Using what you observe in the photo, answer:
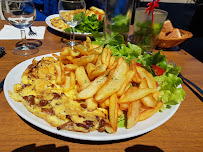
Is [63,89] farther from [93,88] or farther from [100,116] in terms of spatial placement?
[100,116]

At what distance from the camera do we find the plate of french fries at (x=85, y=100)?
103 centimetres

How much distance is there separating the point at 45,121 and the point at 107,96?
1.52ft

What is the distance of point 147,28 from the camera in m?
2.38

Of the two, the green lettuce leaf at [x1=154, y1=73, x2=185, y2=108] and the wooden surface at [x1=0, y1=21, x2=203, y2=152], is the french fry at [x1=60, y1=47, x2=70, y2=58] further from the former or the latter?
the green lettuce leaf at [x1=154, y1=73, x2=185, y2=108]

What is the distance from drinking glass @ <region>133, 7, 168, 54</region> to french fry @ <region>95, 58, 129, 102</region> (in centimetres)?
126

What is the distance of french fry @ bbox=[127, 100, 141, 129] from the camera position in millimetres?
1073

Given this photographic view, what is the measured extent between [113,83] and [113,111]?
0.22m

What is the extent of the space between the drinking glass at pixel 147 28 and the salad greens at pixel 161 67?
1.37 feet

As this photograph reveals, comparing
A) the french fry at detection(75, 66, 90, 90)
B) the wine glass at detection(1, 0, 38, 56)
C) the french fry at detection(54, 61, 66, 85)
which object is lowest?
the french fry at detection(54, 61, 66, 85)

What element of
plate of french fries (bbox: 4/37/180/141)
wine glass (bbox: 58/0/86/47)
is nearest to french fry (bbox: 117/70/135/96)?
plate of french fries (bbox: 4/37/180/141)

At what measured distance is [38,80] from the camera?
1.35 m

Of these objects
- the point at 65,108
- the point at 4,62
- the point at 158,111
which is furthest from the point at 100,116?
the point at 4,62

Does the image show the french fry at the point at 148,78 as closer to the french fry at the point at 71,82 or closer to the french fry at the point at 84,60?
the french fry at the point at 84,60

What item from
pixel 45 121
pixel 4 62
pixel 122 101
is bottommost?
pixel 4 62
